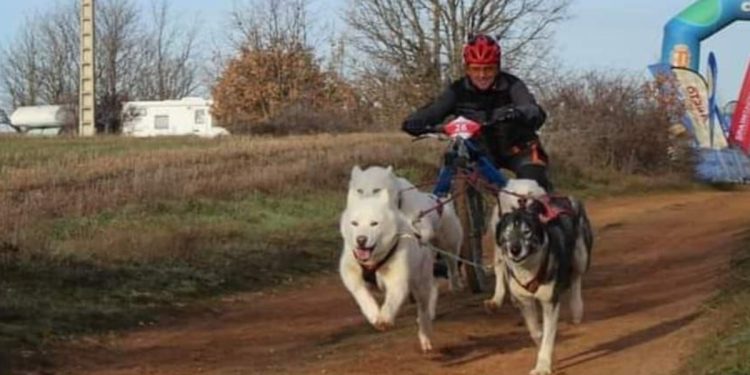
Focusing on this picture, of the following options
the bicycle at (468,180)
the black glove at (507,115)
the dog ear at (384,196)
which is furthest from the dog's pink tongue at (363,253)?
the black glove at (507,115)

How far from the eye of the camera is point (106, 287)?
462 inches

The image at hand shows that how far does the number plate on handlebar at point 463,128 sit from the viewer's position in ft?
30.2

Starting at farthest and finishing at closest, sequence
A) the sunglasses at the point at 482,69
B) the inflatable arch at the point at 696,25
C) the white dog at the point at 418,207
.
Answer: the inflatable arch at the point at 696,25 → the sunglasses at the point at 482,69 → the white dog at the point at 418,207

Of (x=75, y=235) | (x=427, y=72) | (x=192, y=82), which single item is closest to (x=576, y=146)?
(x=427, y=72)

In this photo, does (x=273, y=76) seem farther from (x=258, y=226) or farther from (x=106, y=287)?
(x=106, y=287)

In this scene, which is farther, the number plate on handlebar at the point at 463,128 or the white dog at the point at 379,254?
the number plate on handlebar at the point at 463,128

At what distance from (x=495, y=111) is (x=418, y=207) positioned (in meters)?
1.43

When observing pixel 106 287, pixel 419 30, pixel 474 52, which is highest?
pixel 419 30

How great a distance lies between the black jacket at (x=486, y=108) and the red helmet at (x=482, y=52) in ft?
0.89

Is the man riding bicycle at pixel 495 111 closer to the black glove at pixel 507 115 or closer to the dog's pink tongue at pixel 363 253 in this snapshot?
the black glove at pixel 507 115

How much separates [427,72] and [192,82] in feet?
110

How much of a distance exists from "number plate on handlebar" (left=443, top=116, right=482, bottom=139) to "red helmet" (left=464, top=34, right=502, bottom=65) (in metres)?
0.43

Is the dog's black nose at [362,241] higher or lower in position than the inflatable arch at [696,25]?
lower

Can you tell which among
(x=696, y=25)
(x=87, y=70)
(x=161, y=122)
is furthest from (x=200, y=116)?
(x=696, y=25)
